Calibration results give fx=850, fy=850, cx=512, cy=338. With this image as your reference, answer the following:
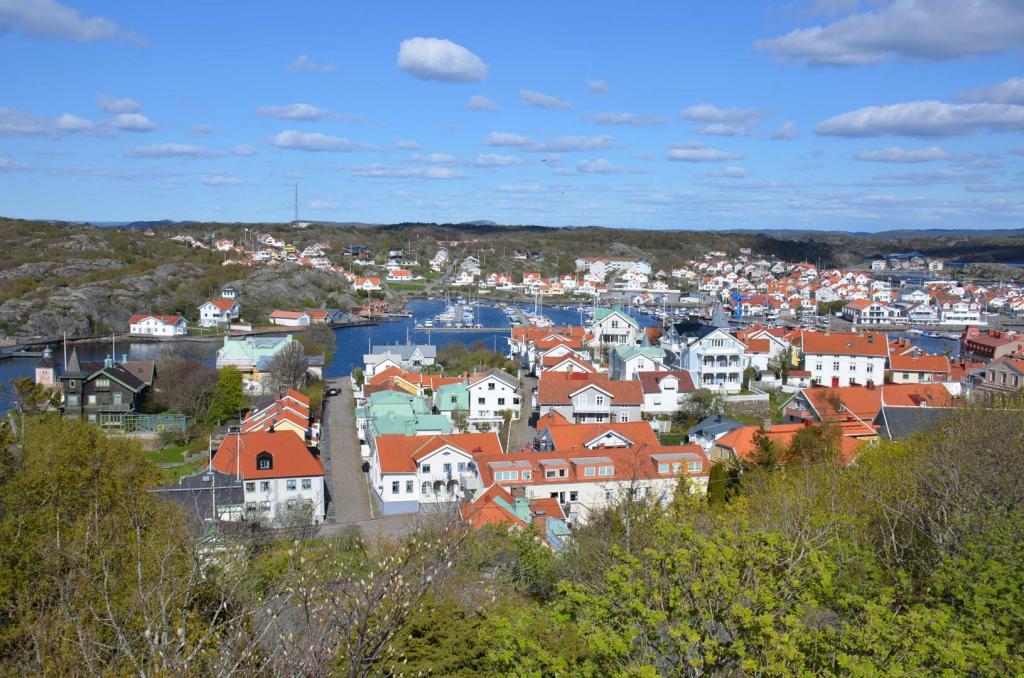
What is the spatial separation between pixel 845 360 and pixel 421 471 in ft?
48.1

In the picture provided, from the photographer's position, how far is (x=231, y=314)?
1639 inches

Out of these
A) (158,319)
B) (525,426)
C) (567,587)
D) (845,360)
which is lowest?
(525,426)

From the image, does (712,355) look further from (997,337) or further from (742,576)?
(742,576)

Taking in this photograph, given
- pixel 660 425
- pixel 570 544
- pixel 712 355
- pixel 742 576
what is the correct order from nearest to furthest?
1. pixel 742 576
2. pixel 570 544
3. pixel 660 425
4. pixel 712 355

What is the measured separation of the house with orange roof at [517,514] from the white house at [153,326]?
98.9 ft

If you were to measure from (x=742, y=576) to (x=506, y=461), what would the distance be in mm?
9141

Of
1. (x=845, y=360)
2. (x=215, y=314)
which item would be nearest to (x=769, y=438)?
(x=845, y=360)

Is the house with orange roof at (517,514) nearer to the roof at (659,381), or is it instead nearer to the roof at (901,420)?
the roof at (901,420)

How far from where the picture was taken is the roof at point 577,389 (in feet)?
60.3

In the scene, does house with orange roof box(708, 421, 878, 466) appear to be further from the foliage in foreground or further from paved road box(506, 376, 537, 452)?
paved road box(506, 376, 537, 452)

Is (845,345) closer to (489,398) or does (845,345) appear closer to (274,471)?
(489,398)

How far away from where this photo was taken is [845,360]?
2342cm

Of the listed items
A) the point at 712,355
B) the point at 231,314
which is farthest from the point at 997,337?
the point at 231,314

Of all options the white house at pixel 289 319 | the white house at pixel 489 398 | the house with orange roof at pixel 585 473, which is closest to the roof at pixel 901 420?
the house with orange roof at pixel 585 473
